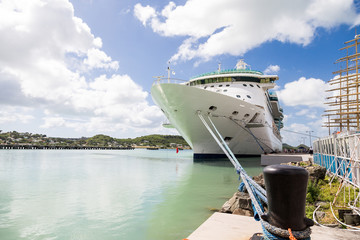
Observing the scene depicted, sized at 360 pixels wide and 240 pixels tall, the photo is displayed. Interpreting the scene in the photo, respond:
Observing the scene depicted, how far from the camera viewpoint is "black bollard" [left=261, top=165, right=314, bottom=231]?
200cm

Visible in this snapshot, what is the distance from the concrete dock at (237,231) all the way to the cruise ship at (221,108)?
13350 mm

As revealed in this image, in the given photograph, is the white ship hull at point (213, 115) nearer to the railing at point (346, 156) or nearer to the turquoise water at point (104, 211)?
the turquoise water at point (104, 211)

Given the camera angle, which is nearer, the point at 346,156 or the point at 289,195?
the point at 289,195

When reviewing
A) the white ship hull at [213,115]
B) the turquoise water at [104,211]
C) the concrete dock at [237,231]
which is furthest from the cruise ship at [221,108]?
the concrete dock at [237,231]

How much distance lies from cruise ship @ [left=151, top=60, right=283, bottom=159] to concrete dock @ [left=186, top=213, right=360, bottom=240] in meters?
13.4

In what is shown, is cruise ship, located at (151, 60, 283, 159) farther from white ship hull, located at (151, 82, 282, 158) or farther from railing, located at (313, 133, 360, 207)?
railing, located at (313, 133, 360, 207)

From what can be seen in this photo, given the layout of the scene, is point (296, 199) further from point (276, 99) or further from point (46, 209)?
point (276, 99)

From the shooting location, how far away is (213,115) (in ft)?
68.8

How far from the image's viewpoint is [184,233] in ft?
18.9

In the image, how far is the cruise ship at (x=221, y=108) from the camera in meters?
19.5

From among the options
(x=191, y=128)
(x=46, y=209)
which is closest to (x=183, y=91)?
(x=191, y=128)

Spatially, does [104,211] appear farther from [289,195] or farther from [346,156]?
[346,156]

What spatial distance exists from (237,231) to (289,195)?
7.00 feet

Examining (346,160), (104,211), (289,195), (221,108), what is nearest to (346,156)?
(346,160)
